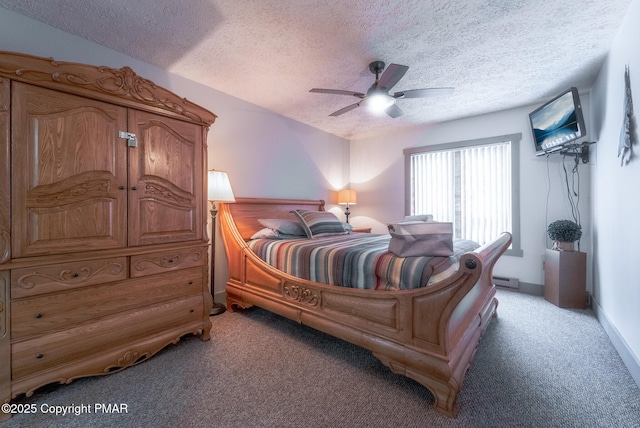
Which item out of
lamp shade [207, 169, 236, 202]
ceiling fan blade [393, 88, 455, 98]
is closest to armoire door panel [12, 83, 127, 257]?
lamp shade [207, 169, 236, 202]

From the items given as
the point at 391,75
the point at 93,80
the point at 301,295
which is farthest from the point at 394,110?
the point at 93,80

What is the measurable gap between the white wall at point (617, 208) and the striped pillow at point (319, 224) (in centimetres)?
242

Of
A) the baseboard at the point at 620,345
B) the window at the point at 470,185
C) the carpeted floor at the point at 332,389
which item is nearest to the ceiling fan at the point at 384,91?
the window at the point at 470,185

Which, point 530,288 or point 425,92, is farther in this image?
point 530,288

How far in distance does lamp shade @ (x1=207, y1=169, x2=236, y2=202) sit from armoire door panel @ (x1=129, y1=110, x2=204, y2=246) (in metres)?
0.44

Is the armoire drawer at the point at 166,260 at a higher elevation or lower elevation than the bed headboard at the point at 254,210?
lower

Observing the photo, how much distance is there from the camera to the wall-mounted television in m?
2.61

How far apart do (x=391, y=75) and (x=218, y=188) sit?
1935mm

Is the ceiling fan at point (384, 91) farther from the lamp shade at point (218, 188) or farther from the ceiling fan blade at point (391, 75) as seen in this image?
the lamp shade at point (218, 188)

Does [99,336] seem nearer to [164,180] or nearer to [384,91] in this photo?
[164,180]

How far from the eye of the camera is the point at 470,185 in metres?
4.04

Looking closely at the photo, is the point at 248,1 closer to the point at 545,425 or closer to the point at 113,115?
the point at 113,115

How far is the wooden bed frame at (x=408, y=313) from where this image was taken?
141 centimetres

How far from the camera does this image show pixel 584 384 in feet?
5.36
